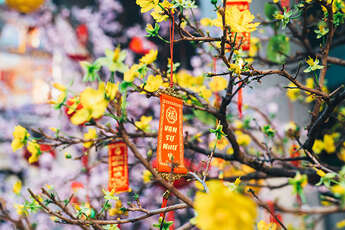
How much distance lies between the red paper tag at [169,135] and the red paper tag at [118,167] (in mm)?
611

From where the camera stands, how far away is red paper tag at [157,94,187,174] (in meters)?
1.06

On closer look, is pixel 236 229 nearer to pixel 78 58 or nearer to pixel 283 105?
pixel 283 105

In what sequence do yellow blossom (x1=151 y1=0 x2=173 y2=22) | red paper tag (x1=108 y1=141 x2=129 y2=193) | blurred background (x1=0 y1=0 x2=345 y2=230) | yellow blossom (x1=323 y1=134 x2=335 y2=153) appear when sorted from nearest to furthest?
1. yellow blossom (x1=151 y1=0 x2=173 y2=22)
2. red paper tag (x1=108 y1=141 x2=129 y2=193)
3. yellow blossom (x1=323 y1=134 x2=335 y2=153)
4. blurred background (x1=0 y1=0 x2=345 y2=230)

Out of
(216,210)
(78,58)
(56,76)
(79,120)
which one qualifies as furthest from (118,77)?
(56,76)

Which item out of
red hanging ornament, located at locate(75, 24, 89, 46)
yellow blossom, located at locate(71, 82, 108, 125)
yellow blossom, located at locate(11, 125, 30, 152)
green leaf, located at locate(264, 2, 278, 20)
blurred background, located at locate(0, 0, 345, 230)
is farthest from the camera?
red hanging ornament, located at locate(75, 24, 89, 46)

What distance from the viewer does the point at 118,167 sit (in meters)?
1.71

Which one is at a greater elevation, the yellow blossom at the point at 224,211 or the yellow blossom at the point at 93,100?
the yellow blossom at the point at 93,100

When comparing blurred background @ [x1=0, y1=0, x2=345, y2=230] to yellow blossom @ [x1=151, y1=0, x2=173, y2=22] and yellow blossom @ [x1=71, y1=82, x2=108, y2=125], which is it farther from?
yellow blossom @ [x1=71, y1=82, x2=108, y2=125]

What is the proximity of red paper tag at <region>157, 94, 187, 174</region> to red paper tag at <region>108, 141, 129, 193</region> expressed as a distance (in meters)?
0.61

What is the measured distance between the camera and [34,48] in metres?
5.25

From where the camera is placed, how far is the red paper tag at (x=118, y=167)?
165cm

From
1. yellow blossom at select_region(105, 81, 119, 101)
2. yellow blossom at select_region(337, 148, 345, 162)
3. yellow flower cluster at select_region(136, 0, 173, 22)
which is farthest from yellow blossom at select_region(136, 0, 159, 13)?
yellow blossom at select_region(337, 148, 345, 162)

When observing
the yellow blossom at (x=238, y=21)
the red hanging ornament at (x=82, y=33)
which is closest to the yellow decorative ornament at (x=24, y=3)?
the red hanging ornament at (x=82, y=33)

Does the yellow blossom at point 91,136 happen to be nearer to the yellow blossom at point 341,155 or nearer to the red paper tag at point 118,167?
the red paper tag at point 118,167
